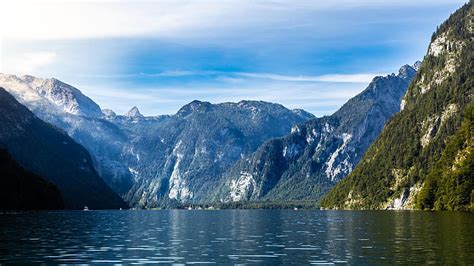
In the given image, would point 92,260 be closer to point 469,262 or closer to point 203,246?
point 203,246

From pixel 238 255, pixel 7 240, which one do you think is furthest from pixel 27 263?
pixel 7 240

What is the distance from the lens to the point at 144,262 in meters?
59.4

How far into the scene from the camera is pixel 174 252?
229 feet

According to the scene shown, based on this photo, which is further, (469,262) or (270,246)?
(270,246)

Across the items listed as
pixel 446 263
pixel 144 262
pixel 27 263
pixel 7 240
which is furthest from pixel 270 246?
pixel 7 240

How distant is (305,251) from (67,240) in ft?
130

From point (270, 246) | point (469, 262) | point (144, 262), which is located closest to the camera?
point (469, 262)

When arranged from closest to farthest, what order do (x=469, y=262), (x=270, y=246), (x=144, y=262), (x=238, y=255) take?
(x=469, y=262)
(x=144, y=262)
(x=238, y=255)
(x=270, y=246)

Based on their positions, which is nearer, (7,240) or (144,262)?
(144,262)

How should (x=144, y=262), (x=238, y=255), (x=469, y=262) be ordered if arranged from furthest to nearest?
(x=238, y=255) → (x=144, y=262) → (x=469, y=262)

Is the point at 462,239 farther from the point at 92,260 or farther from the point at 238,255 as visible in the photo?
the point at 92,260

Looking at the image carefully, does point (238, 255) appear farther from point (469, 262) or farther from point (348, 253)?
point (469, 262)

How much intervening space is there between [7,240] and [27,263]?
30402 mm

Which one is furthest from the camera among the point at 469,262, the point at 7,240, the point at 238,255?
the point at 7,240
